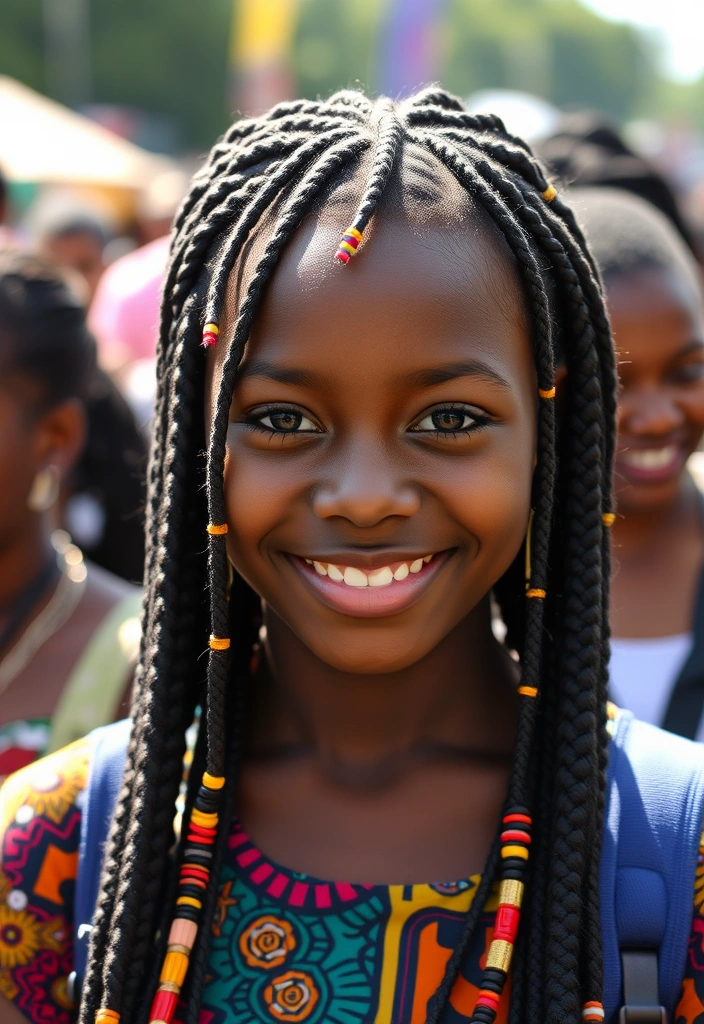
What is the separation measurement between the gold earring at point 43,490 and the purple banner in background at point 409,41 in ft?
42.8

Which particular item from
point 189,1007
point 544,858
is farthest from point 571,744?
point 189,1007

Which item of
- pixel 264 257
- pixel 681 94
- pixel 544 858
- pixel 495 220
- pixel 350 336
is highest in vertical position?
pixel 681 94

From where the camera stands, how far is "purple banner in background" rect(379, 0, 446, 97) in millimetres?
15414

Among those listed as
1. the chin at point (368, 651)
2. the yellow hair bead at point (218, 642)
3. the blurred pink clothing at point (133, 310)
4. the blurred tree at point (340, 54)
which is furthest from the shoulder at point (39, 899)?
the blurred pink clothing at point (133, 310)

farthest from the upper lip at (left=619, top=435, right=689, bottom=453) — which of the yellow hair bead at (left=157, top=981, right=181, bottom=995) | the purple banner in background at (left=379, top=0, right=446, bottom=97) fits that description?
the purple banner in background at (left=379, top=0, right=446, bottom=97)

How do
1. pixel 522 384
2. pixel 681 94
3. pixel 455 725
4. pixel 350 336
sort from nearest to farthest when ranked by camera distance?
pixel 350 336, pixel 522 384, pixel 455 725, pixel 681 94

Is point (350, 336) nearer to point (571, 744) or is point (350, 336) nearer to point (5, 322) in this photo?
point (571, 744)

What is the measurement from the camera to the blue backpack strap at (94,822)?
1860 mm

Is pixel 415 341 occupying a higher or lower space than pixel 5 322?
lower

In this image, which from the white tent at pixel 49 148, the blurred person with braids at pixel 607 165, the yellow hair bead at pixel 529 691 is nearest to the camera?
the yellow hair bead at pixel 529 691

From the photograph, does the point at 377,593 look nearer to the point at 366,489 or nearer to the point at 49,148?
the point at 366,489

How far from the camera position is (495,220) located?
177 cm

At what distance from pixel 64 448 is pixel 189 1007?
1.81 meters

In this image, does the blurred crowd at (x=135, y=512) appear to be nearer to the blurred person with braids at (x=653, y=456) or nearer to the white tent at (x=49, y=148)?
the blurred person with braids at (x=653, y=456)
